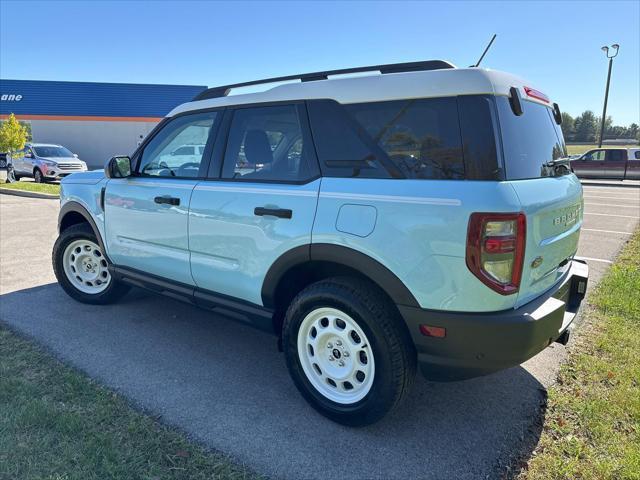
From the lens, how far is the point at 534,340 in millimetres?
2449

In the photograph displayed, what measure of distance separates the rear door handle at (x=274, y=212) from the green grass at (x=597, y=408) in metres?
1.92

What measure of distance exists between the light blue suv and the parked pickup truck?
22589mm

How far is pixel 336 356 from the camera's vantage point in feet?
9.62

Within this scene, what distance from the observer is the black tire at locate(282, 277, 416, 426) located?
2588 millimetres

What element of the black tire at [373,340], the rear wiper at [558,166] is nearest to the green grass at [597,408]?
the black tire at [373,340]

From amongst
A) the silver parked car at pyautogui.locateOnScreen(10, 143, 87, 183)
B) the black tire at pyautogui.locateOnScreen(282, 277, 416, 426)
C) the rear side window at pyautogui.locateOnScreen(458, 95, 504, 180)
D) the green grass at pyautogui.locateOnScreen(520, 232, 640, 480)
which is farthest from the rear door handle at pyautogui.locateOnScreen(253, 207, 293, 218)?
the silver parked car at pyautogui.locateOnScreen(10, 143, 87, 183)

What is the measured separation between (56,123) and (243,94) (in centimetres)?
3335

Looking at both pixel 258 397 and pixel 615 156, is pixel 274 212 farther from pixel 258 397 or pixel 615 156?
pixel 615 156

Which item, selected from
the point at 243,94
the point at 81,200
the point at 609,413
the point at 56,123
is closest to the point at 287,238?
the point at 243,94

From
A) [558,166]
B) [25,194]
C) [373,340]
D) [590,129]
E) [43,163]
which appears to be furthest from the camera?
[590,129]

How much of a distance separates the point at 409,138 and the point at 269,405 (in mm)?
1903

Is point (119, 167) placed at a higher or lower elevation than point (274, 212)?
higher

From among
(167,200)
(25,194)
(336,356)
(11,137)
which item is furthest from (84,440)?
(11,137)

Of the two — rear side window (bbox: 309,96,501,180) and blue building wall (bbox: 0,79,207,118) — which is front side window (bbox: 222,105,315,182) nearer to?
rear side window (bbox: 309,96,501,180)
